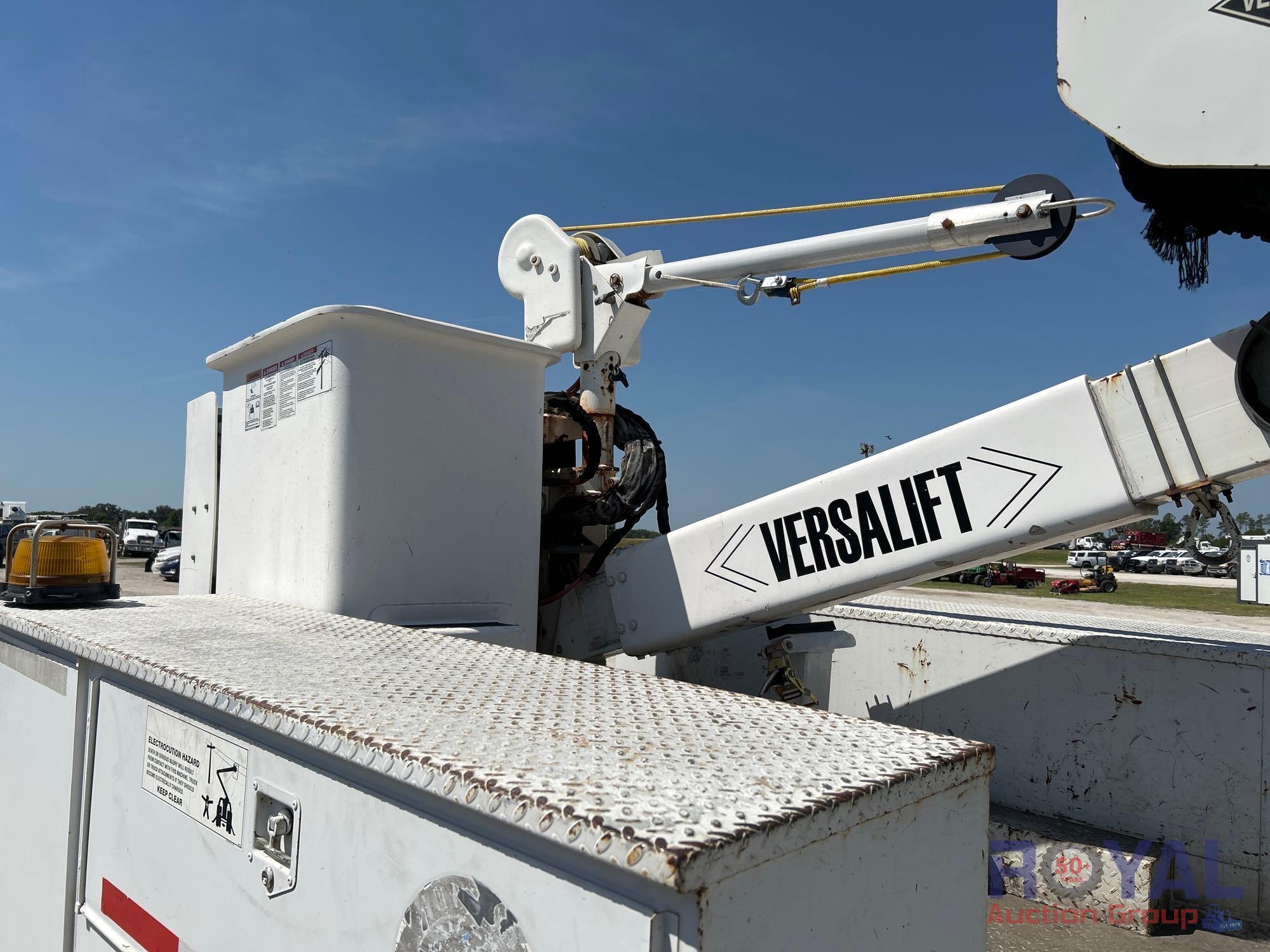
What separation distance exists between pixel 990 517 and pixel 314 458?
7.86 feet

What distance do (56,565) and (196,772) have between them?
1574 millimetres

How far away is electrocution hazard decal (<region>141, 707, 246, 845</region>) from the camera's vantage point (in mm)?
1752

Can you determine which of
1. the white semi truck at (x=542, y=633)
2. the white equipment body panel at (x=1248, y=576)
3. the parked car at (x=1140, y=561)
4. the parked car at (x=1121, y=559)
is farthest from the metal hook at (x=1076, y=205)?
the parked car at (x=1140, y=561)

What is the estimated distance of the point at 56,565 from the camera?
119 inches

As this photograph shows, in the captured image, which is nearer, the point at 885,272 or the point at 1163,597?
the point at 885,272

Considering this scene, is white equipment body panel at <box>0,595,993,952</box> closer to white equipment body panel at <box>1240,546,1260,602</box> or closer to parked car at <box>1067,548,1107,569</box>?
white equipment body panel at <box>1240,546,1260,602</box>

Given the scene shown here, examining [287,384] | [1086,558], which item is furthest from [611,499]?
[1086,558]

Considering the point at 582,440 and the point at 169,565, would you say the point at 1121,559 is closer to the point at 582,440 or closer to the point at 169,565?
the point at 169,565

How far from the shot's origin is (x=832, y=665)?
177 inches

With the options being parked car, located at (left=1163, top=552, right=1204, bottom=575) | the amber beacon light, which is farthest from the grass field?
the amber beacon light

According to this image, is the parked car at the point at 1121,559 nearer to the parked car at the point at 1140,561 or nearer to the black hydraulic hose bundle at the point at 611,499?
the parked car at the point at 1140,561

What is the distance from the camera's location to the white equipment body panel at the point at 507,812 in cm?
106

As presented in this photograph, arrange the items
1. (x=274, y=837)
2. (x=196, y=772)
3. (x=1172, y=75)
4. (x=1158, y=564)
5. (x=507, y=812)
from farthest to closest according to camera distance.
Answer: (x=1158, y=564) < (x=1172, y=75) < (x=196, y=772) < (x=274, y=837) < (x=507, y=812)

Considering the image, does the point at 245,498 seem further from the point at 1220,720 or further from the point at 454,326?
the point at 1220,720
